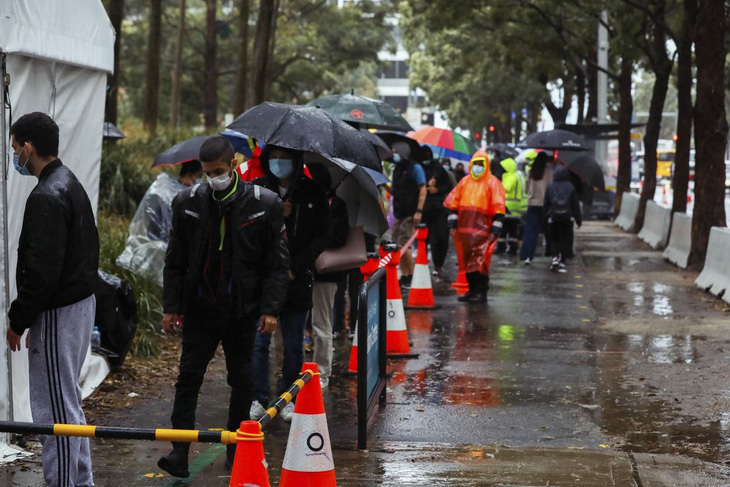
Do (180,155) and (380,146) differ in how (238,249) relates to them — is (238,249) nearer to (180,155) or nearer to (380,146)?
(180,155)

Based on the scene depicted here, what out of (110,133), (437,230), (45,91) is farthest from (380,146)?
(110,133)

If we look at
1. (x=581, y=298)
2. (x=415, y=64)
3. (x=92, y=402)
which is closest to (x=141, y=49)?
(x=415, y=64)

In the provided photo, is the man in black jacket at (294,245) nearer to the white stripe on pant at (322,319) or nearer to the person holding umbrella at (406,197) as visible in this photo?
the white stripe on pant at (322,319)

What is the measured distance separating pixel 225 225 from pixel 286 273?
17.8 inches

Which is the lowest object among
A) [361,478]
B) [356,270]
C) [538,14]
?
[361,478]

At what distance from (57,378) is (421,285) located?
8806mm

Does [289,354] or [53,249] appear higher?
[53,249]

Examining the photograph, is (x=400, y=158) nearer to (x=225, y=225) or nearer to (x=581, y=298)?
(x=581, y=298)

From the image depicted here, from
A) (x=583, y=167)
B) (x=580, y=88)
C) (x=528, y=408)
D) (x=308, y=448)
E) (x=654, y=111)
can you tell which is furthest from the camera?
(x=580, y=88)

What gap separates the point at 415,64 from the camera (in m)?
74.3

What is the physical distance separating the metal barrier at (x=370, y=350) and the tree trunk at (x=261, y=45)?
62.7 ft

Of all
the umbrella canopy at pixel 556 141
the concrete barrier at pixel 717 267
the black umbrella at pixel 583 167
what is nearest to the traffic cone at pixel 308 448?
the concrete barrier at pixel 717 267

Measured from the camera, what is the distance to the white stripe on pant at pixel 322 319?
883 centimetres

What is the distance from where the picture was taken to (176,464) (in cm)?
629
